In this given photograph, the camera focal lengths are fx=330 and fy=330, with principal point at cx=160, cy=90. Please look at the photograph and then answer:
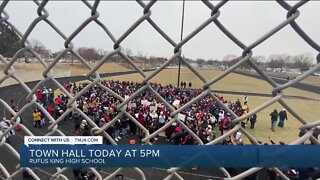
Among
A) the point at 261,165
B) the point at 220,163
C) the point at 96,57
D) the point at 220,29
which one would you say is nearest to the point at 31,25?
the point at 96,57

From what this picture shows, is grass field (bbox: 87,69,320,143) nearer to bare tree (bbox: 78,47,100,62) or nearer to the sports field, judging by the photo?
the sports field

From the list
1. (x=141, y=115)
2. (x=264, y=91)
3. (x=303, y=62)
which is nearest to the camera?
(x=303, y=62)

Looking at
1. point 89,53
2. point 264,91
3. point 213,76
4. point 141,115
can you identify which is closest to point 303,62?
point 213,76

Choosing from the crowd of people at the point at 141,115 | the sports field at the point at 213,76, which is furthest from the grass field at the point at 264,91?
the crowd of people at the point at 141,115

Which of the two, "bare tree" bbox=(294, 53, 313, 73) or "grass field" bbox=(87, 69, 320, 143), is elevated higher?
"bare tree" bbox=(294, 53, 313, 73)

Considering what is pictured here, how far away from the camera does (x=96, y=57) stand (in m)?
1.35

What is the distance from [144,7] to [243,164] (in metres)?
0.58
